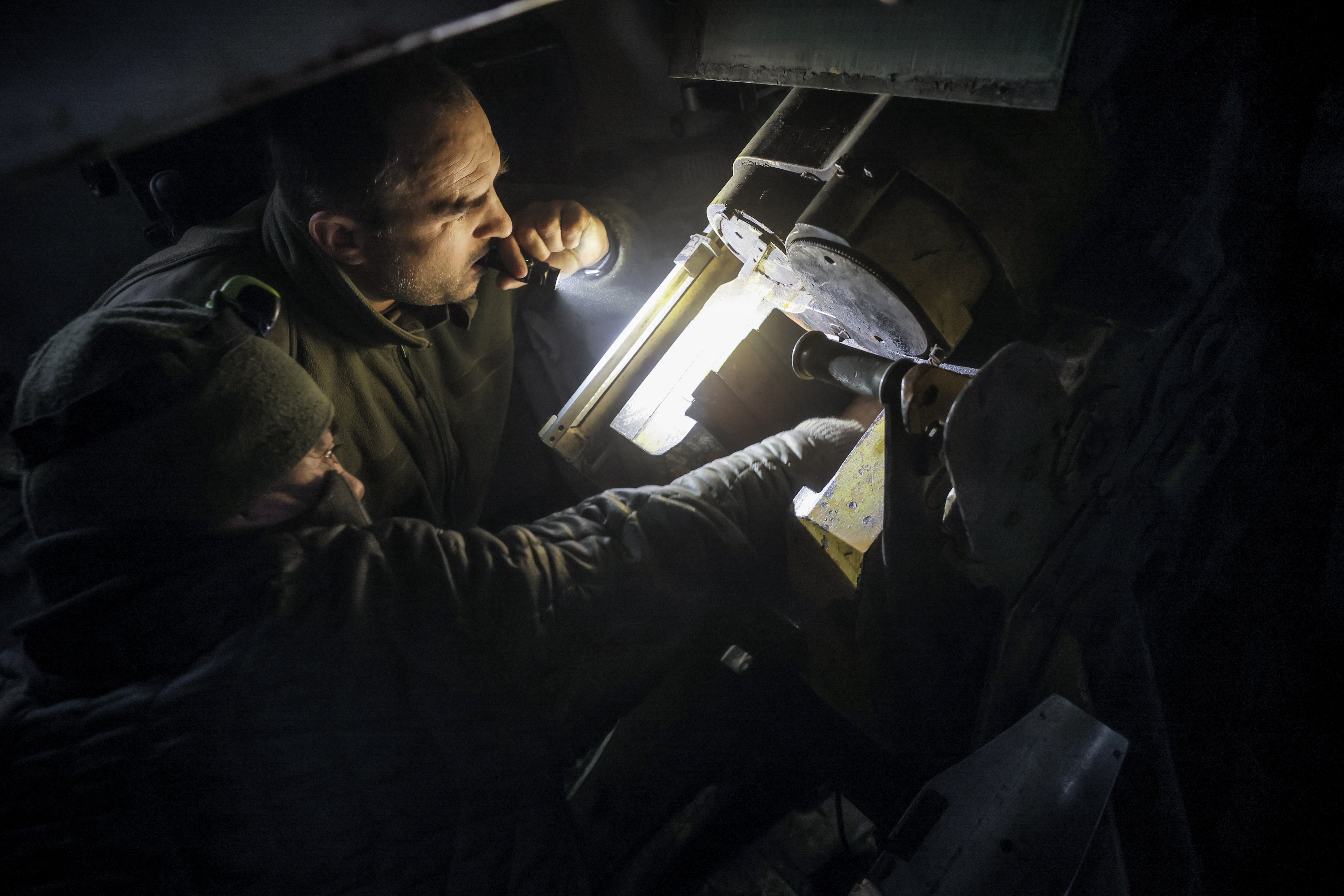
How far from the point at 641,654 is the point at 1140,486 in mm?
1439

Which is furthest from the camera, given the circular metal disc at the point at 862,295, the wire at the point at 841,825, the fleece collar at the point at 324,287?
the wire at the point at 841,825

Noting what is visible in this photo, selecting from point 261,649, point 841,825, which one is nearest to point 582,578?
point 261,649

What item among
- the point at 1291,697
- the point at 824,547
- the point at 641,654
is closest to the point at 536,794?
the point at 641,654

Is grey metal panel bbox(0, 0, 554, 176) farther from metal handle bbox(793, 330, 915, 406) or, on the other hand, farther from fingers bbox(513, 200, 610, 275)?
fingers bbox(513, 200, 610, 275)

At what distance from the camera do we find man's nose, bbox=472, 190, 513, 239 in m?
2.26

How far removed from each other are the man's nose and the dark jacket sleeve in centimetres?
107

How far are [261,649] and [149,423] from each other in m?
0.49

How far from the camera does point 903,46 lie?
1220mm

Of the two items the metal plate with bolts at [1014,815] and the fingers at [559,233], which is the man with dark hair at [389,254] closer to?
the fingers at [559,233]

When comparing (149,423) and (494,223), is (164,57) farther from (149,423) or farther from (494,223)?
(494,223)

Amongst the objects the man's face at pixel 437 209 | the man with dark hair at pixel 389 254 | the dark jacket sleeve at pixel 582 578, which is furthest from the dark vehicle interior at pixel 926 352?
the man's face at pixel 437 209

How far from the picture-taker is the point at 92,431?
4.18ft

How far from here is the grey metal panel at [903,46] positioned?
1.09 m

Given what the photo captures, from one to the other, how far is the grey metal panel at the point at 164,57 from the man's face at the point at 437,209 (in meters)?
1.30
